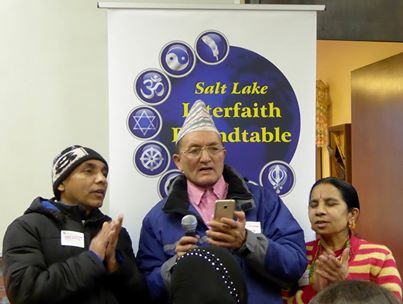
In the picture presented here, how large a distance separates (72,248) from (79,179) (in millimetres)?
270

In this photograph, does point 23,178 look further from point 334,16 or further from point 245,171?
point 334,16

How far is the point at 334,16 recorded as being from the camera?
12.2 feet

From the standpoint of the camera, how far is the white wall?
3248 millimetres

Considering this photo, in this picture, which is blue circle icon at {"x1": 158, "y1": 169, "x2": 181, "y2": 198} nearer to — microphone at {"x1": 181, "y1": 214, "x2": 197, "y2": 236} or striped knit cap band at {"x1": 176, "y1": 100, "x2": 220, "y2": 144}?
striped knit cap band at {"x1": 176, "y1": 100, "x2": 220, "y2": 144}

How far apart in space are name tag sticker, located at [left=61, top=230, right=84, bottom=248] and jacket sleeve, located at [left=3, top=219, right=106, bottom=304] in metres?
0.07

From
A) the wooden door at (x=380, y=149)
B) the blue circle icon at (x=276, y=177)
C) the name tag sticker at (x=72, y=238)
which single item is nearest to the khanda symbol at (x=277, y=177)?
the blue circle icon at (x=276, y=177)

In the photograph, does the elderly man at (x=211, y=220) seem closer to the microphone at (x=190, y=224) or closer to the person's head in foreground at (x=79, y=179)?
the microphone at (x=190, y=224)

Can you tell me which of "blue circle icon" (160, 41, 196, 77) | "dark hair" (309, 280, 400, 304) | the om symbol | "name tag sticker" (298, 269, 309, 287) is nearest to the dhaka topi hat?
the om symbol

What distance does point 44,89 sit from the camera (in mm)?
3291

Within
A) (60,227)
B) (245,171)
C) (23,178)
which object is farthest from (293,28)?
(23,178)

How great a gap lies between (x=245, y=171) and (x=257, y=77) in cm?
Answer: 47

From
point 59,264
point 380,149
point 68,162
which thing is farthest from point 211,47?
point 380,149

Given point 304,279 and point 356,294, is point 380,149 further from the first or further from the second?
point 356,294

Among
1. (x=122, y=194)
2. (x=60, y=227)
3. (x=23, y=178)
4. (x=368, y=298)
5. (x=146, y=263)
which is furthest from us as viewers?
(x=23, y=178)
